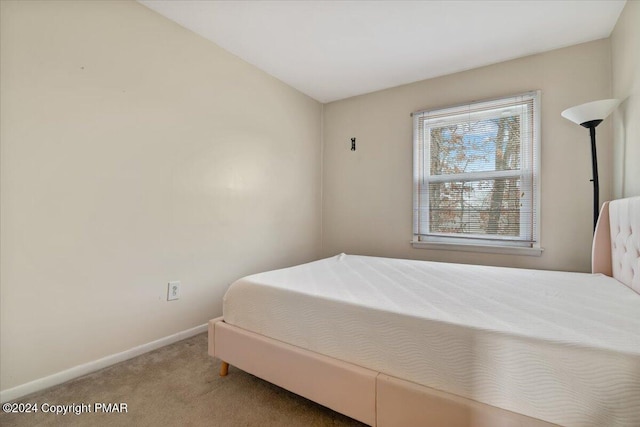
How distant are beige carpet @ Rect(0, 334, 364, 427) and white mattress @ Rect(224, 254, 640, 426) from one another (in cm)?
32

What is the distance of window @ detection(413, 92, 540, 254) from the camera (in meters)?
2.41

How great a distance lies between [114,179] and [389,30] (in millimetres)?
2132

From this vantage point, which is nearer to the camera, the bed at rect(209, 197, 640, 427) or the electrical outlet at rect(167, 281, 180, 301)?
the bed at rect(209, 197, 640, 427)

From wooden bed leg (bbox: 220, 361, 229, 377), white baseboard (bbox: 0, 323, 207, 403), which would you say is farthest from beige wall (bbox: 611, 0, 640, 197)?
white baseboard (bbox: 0, 323, 207, 403)

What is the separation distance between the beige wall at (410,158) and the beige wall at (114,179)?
42.5 inches

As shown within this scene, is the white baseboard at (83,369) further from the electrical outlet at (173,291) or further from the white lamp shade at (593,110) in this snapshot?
the white lamp shade at (593,110)

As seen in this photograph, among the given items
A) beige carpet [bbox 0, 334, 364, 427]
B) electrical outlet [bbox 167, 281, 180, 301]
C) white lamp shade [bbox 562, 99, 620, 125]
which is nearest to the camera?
beige carpet [bbox 0, 334, 364, 427]

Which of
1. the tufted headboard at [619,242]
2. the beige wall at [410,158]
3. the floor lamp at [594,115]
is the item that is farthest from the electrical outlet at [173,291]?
the floor lamp at [594,115]

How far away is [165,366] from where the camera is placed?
1.75m

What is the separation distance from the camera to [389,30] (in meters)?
2.11

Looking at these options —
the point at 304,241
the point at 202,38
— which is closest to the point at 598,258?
the point at 304,241

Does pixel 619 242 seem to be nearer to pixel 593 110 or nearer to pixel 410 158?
pixel 593 110

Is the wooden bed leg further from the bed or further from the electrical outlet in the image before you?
the electrical outlet

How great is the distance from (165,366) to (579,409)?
195 cm
